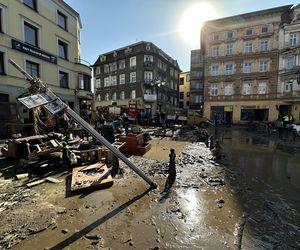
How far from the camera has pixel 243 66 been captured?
92.5 feet

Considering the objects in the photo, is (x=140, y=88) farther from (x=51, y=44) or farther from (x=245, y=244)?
(x=245, y=244)

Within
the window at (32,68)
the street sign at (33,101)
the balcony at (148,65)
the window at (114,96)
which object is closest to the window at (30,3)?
the window at (32,68)

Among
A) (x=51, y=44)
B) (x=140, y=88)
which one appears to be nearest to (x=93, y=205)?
(x=51, y=44)

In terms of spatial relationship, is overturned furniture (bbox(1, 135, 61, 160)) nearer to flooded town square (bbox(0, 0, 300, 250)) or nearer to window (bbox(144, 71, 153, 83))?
flooded town square (bbox(0, 0, 300, 250))

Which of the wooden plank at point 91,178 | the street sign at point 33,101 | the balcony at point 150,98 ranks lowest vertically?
the wooden plank at point 91,178

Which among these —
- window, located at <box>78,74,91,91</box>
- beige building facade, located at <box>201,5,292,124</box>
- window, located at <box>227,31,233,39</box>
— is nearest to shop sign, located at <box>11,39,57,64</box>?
window, located at <box>78,74,91,91</box>

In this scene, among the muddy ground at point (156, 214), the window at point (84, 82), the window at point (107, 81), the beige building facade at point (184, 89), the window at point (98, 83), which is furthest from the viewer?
the beige building facade at point (184, 89)

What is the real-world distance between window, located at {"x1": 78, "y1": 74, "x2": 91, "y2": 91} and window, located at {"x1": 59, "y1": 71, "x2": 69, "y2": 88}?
146cm

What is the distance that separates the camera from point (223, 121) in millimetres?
29344

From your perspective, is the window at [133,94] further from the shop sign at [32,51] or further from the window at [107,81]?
the shop sign at [32,51]

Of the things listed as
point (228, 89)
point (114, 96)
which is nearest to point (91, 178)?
point (228, 89)

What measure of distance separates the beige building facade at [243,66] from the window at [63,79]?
21.5 m

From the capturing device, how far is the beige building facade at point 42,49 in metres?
12.8

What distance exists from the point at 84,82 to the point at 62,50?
377 cm
